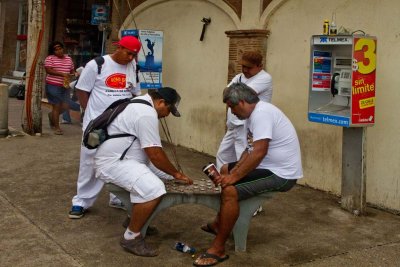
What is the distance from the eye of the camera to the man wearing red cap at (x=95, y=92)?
5172 millimetres

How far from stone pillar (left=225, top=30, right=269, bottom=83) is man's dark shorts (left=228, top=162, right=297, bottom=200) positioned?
10.9 ft

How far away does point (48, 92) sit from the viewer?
951cm

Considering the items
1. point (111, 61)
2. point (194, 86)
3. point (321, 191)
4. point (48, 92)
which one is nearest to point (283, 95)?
point (321, 191)

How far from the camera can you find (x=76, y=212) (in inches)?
205

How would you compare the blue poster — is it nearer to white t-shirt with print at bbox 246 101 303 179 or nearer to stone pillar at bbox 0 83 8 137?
stone pillar at bbox 0 83 8 137

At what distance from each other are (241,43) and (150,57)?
1867 millimetres

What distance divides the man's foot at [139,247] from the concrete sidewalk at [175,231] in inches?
1.8

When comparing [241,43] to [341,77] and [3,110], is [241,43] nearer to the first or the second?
[341,77]

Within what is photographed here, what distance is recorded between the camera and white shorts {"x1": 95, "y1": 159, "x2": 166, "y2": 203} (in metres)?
4.22

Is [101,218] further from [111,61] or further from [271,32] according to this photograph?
[271,32]

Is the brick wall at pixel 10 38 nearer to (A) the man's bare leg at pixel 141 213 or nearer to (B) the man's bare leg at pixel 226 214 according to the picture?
(A) the man's bare leg at pixel 141 213

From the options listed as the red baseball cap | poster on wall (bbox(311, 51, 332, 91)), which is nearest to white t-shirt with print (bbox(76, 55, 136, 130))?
the red baseball cap

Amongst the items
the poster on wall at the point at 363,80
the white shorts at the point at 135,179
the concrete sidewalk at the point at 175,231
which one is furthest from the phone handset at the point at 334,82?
the white shorts at the point at 135,179

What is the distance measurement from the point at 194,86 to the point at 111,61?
11.7ft
